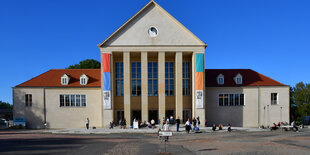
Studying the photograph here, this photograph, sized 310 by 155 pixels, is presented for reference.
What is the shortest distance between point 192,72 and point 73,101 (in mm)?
19713

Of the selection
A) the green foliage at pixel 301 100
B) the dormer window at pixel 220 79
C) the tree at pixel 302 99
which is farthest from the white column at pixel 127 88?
the tree at pixel 302 99

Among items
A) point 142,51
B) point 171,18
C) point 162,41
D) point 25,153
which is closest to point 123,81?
point 142,51

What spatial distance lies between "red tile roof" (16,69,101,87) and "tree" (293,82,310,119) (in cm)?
5018

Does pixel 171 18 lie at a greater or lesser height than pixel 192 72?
A: greater

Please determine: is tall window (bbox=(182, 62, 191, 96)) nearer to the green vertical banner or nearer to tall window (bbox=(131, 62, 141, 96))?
the green vertical banner

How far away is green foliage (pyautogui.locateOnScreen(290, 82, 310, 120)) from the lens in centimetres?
5781

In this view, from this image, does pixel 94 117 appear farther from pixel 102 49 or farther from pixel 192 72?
pixel 192 72

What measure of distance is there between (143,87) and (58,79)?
49.4 feet

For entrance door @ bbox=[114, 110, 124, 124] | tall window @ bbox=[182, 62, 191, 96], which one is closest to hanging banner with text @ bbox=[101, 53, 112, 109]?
entrance door @ bbox=[114, 110, 124, 124]

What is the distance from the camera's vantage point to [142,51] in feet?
115

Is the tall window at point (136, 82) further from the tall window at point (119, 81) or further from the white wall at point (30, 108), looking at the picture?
the white wall at point (30, 108)

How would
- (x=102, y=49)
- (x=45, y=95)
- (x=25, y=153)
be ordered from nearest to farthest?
(x=25, y=153) → (x=102, y=49) → (x=45, y=95)

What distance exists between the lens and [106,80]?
34.7 metres

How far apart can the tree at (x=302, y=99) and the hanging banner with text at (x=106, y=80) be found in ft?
162
